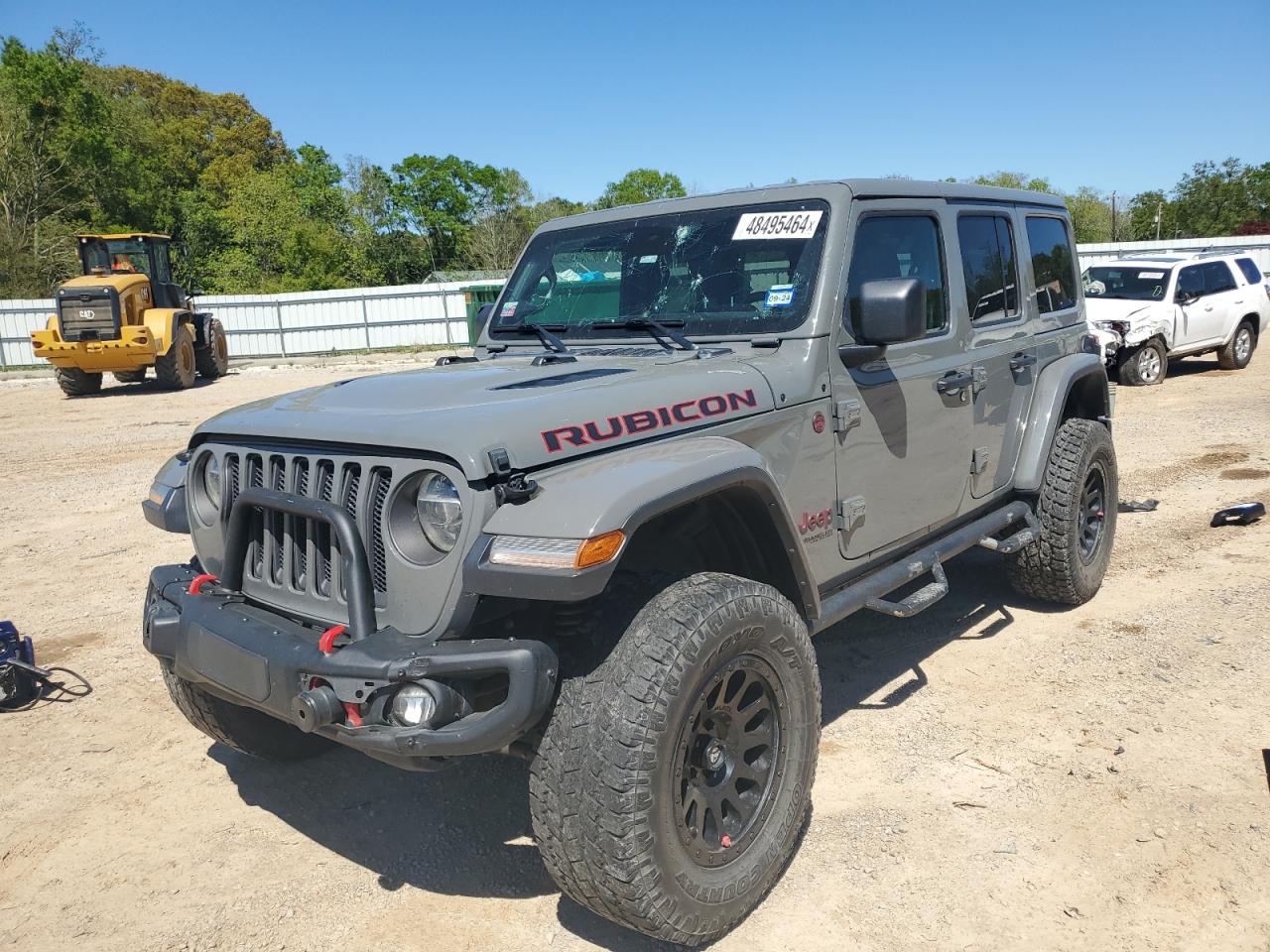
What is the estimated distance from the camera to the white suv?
1352 centimetres

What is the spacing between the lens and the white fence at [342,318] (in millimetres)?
27000

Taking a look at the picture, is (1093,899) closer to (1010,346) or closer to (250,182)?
(1010,346)

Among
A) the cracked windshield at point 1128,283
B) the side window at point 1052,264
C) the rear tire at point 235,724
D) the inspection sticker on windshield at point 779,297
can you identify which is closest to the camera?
the rear tire at point 235,724

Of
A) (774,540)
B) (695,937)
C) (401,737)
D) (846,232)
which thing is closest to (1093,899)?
(695,937)

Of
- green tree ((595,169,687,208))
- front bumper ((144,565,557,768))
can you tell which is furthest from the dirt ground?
green tree ((595,169,687,208))

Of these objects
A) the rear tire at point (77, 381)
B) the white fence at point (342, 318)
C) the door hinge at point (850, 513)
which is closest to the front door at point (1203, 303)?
the door hinge at point (850, 513)

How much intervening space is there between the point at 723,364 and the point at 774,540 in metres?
0.61

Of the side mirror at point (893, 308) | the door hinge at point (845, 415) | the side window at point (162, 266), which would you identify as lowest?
the door hinge at point (845, 415)

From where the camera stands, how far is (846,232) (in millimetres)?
3498

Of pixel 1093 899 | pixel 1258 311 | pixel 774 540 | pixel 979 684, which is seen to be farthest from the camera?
pixel 1258 311

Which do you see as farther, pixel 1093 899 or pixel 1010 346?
pixel 1010 346

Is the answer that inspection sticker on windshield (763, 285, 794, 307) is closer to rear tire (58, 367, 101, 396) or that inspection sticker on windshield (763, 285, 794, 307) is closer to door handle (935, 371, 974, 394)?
door handle (935, 371, 974, 394)

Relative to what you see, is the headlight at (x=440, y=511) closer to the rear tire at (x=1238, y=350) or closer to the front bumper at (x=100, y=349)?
the rear tire at (x=1238, y=350)

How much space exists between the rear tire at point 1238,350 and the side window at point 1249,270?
83 centimetres
